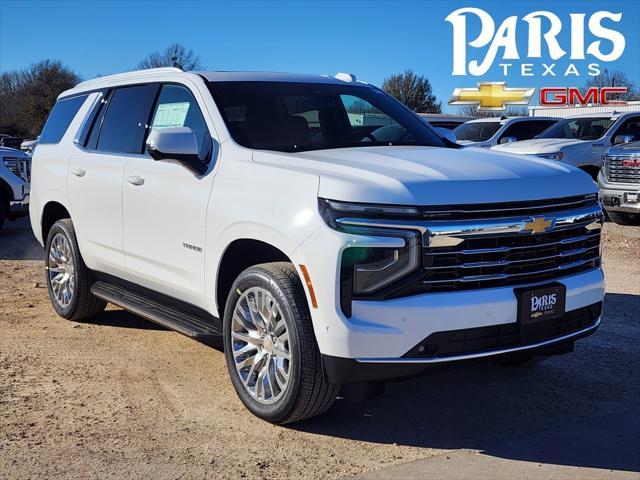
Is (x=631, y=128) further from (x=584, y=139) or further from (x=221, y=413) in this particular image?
(x=221, y=413)

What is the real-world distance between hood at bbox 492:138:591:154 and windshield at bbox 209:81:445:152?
9.36 meters

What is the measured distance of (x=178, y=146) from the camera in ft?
15.7

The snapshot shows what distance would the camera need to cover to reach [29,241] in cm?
1253

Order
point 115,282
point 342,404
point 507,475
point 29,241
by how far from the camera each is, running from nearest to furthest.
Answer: point 507,475
point 342,404
point 115,282
point 29,241

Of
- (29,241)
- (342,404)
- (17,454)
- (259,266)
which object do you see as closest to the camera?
(17,454)

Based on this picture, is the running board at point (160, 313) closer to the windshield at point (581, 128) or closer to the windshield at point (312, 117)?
the windshield at point (312, 117)

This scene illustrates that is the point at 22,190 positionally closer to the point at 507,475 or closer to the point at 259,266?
the point at 259,266

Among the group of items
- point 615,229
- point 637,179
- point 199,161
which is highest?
point 199,161

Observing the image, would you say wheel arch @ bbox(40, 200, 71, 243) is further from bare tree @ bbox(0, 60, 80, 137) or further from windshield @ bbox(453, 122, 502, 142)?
bare tree @ bbox(0, 60, 80, 137)

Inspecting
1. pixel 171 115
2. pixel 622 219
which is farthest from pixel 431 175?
pixel 622 219

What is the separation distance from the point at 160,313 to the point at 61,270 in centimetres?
200

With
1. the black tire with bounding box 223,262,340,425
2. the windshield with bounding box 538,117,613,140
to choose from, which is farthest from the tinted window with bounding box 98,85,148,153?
the windshield with bounding box 538,117,613,140

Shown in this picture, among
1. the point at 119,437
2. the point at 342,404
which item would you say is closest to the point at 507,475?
the point at 342,404

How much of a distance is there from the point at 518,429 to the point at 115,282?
10.6 ft
